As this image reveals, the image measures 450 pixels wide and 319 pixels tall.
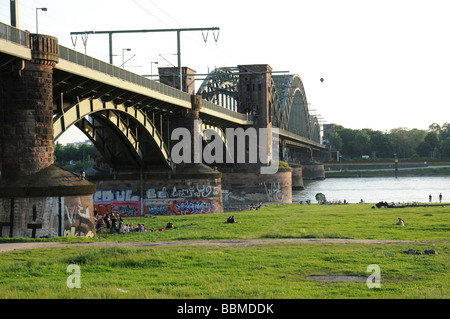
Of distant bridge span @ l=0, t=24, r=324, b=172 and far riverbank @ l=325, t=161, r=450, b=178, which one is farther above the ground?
distant bridge span @ l=0, t=24, r=324, b=172

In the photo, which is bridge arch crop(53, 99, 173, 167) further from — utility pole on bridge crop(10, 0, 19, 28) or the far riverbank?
the far riverbank

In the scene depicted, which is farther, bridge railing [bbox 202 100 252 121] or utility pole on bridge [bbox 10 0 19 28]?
bridge railing [bbox 202 100 252 121]

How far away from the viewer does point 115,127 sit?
47281 mm

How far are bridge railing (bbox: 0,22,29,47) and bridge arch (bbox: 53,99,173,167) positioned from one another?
22.8 feet

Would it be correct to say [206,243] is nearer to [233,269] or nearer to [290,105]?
[233,269]

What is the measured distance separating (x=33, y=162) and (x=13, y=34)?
243 inches

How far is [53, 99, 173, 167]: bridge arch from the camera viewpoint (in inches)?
1472

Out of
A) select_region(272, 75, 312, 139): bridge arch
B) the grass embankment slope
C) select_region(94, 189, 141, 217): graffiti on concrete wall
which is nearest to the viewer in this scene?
the grass embankment slope

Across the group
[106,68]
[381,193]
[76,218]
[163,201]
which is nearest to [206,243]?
[76,218]

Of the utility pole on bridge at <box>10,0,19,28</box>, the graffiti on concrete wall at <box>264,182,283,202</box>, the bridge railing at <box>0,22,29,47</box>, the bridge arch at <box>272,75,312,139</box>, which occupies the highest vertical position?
the bridge arch at <box>272,75,312,139</box>

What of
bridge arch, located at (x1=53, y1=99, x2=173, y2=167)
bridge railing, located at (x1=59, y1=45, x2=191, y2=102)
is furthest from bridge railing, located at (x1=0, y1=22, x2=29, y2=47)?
bridge arch, located at (x1=53, y1=99, x2=173, y2=167)

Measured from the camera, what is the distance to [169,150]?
57.0 m

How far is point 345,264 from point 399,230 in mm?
14236
